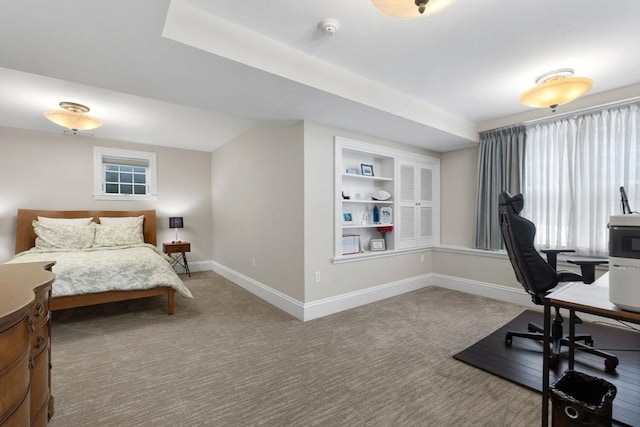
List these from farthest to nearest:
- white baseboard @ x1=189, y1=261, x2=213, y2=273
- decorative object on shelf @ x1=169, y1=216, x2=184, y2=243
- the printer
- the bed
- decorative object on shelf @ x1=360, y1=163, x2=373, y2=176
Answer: white baseboard @ x1=189, y1=261, x2=213, y2=273 < decorative object on shelf @ x1=169, y1=216, x2=184, y2=243 < decorative object on shelf @ x1=360, y1=163, x2=373, y2=176 < the bed < the printer

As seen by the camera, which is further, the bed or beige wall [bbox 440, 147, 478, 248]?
beige wall [bbox 440, 147, 478, 248]

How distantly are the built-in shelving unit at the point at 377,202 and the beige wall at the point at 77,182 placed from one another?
3424mm

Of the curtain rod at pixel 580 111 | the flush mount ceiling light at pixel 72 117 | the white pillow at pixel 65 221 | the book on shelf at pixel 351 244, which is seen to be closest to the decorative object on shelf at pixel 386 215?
the book on shelf at pixel 351 244

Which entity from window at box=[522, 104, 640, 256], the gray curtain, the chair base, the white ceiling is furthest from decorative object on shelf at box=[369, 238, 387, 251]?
window at box=[522, 104, 640, 256]

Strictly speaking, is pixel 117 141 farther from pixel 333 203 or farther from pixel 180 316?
pixel 333 203

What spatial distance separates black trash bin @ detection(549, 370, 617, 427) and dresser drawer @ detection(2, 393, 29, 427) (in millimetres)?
2158

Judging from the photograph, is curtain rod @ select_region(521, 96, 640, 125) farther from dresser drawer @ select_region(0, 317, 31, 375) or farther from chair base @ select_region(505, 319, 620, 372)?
dresser drawer @ select_region(0, 317, 31, 375)

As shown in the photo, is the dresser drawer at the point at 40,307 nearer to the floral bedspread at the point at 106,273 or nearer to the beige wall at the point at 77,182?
the floral bedspread at the point at 106,273

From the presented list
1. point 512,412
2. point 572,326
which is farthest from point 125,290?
point 572,326

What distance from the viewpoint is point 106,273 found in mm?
2979

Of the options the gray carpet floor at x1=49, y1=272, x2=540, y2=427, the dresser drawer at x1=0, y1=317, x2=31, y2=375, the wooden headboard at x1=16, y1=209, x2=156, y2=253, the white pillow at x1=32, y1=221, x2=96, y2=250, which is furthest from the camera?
the wooden headboard at x1=16, y1=209, x2=156, y2=253

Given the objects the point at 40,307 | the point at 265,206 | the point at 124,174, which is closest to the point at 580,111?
the point at 265,206

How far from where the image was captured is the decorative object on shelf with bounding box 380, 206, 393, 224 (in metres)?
3.97

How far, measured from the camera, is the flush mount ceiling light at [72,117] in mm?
3158
